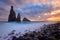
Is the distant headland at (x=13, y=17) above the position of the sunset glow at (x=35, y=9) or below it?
below

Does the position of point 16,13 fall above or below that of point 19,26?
above

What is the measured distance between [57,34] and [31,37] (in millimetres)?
460

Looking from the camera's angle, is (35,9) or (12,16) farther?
(35,9)

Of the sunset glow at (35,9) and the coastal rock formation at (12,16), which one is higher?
the sunset glow at (35,9)

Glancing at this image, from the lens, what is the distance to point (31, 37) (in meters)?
1.82

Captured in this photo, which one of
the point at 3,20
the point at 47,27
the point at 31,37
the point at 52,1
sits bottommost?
the point at 31,37

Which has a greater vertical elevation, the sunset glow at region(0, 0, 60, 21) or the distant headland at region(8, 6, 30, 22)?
the sunset glow at region(0, 0, 60, 21)

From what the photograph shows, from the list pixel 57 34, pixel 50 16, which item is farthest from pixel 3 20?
pixel 57 34

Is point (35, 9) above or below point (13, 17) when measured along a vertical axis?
above

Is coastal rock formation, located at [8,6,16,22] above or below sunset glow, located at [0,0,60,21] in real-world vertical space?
below

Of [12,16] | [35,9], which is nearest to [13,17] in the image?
[12,16]

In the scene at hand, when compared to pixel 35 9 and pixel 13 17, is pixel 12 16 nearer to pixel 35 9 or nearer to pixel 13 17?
pixel 13 17

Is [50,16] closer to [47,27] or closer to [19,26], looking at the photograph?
[47,27]

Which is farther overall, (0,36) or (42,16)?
(42,16)
